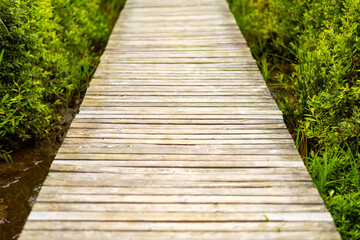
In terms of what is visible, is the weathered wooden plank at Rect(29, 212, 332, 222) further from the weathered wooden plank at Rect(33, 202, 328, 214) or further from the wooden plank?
the wooden plank

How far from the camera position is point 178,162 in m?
2.88

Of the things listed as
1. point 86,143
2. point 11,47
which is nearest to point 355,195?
point 86,143

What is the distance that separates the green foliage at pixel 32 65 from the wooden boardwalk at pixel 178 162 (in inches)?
21.1

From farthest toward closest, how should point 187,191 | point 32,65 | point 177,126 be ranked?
point 32,65
point 177,126
point 187,191

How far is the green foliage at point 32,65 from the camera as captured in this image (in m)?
3.50

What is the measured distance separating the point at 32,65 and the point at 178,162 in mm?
2052

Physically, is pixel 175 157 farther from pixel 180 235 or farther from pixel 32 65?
pixel 32 65

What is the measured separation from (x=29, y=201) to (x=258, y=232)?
203 centimetres

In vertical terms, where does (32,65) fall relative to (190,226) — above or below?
above

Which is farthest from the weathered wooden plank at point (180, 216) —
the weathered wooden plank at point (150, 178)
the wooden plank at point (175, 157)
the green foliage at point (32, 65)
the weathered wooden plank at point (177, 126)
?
the green foliage at point (32, 65)

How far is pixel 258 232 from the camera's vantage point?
228 centimetres

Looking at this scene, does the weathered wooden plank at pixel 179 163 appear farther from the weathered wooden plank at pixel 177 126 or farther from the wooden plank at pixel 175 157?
the weathered wooden plank at pixel 177 126

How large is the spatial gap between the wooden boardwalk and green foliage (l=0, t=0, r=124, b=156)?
54 centimetres

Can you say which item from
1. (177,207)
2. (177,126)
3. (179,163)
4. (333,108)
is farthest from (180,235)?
(333,108)
